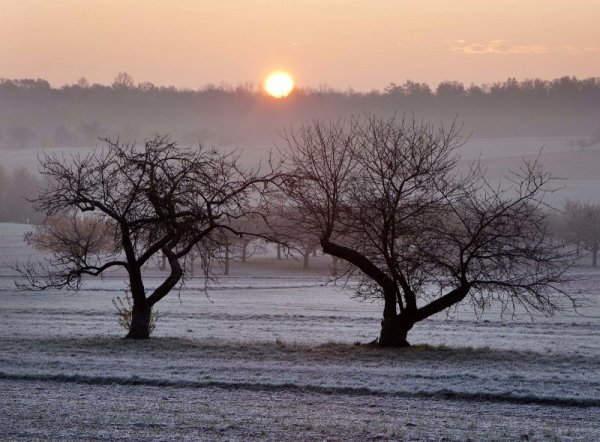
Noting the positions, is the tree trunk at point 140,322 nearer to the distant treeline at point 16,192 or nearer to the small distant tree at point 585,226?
the small distant tree at point 585,226

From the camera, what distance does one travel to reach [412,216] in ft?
67.9

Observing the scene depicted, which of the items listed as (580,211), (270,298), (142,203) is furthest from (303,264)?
(142,203)

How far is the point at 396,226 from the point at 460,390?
690cm

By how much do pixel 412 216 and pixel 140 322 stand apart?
294 inches

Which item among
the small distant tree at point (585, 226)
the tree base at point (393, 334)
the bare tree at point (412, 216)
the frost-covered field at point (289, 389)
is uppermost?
the small distant tree at point (585, 226)

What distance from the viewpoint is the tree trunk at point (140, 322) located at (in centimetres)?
2305

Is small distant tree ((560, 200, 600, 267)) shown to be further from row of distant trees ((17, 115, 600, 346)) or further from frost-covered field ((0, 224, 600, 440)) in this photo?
row of distant trees ((17, 115, 600, 346))

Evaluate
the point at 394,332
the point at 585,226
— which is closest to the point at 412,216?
the point at 394,332

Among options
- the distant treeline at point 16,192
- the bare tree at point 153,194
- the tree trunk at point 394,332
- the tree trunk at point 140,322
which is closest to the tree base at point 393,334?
the tree trunk at point 394,332

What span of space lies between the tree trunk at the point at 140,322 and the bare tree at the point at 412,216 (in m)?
4.98

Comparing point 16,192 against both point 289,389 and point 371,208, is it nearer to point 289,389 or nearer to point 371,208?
point 371,208

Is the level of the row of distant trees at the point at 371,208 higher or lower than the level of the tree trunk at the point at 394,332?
higher

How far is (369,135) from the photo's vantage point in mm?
21266

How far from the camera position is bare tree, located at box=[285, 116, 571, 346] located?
20266mm
